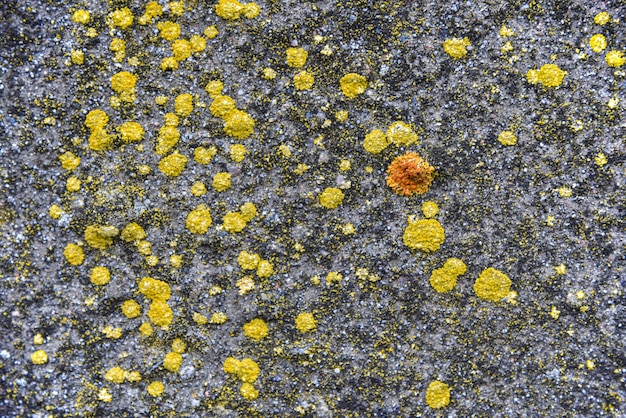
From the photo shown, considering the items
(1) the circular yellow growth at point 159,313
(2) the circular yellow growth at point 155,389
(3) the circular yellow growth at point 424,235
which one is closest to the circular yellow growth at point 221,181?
(1) the circular yellow growth at point 159,313

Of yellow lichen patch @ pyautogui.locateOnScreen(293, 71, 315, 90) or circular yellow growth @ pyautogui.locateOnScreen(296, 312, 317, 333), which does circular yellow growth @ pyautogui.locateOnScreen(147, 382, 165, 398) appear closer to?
circular yellow growth @ pyautogui.locateOnScreen(296, 312, 317, 333)

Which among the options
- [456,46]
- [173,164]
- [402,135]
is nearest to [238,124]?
[173,164]

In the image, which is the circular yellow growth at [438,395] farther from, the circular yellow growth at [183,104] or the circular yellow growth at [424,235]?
the circular yellow growth at [183,104]

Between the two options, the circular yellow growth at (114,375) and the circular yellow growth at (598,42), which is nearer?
the circular yellow growth at (598,42)

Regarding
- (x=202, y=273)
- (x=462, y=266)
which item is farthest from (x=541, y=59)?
(x=202, y=273)

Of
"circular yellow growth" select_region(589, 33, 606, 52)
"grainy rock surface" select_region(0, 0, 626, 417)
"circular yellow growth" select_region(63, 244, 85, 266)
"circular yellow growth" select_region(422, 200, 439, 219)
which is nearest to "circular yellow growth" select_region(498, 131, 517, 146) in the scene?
"grainy rock surface" select_region(0, 0, 626, 417)

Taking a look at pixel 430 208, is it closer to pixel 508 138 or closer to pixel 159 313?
pixel 508 138
